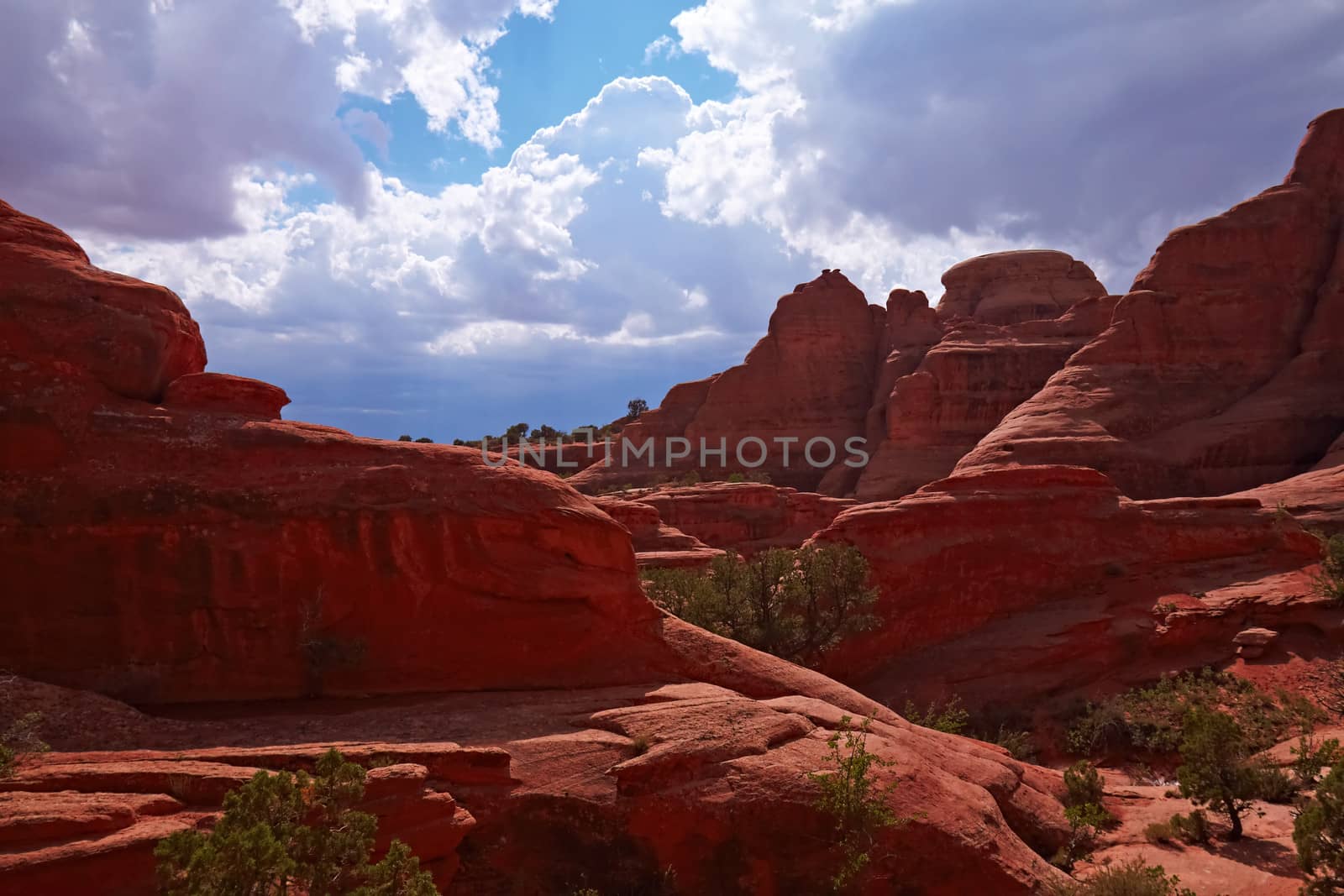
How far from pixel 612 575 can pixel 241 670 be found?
6.49 meters

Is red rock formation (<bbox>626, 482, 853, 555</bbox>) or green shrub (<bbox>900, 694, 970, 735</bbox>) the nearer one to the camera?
green shrub (<bbox>900, 694, 970, 735</bbox>)

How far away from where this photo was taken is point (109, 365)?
14438 mm

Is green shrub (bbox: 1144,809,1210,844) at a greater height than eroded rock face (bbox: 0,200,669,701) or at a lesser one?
lesser

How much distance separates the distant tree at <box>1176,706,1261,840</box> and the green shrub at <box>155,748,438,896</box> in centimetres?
1484

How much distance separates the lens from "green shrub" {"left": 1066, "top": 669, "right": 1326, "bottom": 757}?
23109 mm

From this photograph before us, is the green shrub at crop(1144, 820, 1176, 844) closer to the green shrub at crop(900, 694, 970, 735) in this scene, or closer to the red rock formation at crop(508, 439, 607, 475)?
the green shrub at crop(900, 694, 970, 735)

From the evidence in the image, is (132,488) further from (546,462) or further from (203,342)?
(546,462)

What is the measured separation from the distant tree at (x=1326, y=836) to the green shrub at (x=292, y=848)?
11.6m

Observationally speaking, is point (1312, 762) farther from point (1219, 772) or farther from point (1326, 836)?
point (1326, 836)

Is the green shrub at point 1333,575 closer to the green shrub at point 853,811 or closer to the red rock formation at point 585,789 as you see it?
the red rock formation at point 585,789

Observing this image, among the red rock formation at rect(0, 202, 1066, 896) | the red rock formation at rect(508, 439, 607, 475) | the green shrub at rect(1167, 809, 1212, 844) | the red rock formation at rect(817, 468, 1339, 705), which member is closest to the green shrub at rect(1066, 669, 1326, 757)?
the red rock formation at rect(817, 468, 1339, 705)

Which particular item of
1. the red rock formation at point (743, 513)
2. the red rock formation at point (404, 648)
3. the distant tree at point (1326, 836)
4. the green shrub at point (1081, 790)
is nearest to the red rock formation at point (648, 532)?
the red rock formation at point (743, 513)

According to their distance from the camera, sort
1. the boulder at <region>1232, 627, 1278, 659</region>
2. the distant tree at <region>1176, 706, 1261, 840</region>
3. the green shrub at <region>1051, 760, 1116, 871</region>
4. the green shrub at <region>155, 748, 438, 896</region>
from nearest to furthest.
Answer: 1. the green shrub at <region>155, 748, 438, 896</region>
2. the green shrub at <region>1051, 760, 1116, 871</region>
3. the distant tree at <region>1176, 706, 1261, 840</region>
4. the boulder at <region>1232, 627, 1278, 659</region>

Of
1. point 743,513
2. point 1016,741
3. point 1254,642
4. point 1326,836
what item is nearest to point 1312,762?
point 1326,836
